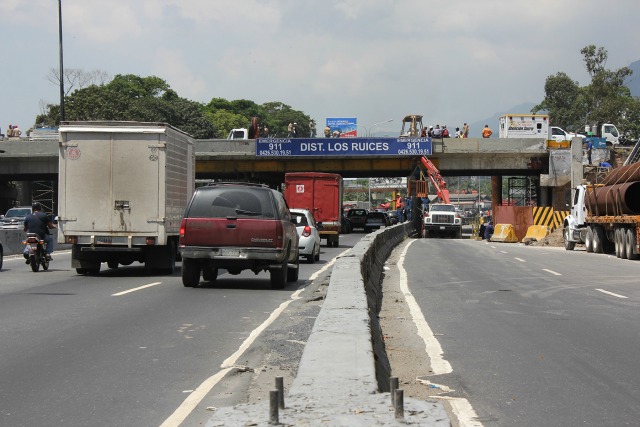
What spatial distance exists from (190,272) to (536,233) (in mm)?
34887

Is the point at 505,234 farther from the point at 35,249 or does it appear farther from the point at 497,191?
the point at 35,249

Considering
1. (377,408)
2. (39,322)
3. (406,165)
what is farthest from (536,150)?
(377,408)

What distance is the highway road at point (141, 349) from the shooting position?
6.89 m

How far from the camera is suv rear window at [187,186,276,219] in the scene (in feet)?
55.1

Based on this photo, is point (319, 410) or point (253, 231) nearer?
point (319, 410)

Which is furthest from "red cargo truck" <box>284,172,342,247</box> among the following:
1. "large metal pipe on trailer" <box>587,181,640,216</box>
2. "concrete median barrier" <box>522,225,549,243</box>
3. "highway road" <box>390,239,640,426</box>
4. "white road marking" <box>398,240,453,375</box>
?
"white road marking" <box>398,240,453,375</box>

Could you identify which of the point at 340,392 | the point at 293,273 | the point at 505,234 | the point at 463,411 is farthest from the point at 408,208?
the point at 340,392

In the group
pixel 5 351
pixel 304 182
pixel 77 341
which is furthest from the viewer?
pixel 304 182

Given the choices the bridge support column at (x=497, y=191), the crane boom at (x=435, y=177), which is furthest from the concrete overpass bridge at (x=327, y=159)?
the bridge support column at (x=497, y=191)

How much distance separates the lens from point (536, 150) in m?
57.8

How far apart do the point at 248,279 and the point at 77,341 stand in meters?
9.55

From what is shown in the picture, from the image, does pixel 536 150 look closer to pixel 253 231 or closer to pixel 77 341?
pixel 253 231

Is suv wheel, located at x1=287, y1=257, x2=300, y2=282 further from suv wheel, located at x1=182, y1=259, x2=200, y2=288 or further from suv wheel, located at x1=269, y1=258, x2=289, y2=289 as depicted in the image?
suv wheel, located at x1=182, y1=259, x2=200, y2=288

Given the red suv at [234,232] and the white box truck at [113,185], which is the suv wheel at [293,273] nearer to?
the red suv at [234,232]
